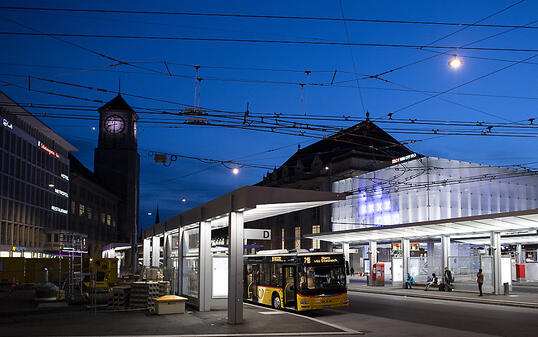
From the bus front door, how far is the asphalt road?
1.05m

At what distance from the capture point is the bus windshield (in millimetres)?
22188

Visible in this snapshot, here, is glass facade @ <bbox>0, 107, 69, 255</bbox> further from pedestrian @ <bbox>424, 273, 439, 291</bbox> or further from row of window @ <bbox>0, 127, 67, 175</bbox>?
pedestrian @ <bbox>424, 273, 439, 291</bbox>

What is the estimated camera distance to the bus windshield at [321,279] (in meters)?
22.2

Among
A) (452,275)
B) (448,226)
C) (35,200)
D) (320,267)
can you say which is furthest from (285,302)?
(35,200)

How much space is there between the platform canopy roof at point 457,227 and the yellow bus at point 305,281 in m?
9.07

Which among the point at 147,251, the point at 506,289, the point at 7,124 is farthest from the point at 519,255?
the point at 7,124

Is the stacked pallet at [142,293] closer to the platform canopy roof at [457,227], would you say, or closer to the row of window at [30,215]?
Result: the platform canopy roof at [457,227]

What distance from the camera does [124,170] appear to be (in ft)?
376

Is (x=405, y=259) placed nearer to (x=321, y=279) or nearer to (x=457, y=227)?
(x=457, y=227)

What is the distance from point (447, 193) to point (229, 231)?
41.1 metres

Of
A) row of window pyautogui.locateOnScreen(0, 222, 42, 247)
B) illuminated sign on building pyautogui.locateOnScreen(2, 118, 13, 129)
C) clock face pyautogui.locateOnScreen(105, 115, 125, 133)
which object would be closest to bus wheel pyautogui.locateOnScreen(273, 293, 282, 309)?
row of window pyautogui.locateOnScreen(0, 222, 42, 247)

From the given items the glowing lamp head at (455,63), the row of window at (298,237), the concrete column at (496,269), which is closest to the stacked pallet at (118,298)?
the glowing lamp head at (455,63)

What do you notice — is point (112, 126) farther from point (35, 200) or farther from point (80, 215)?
point (35, 200)

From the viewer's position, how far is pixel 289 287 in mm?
22906
